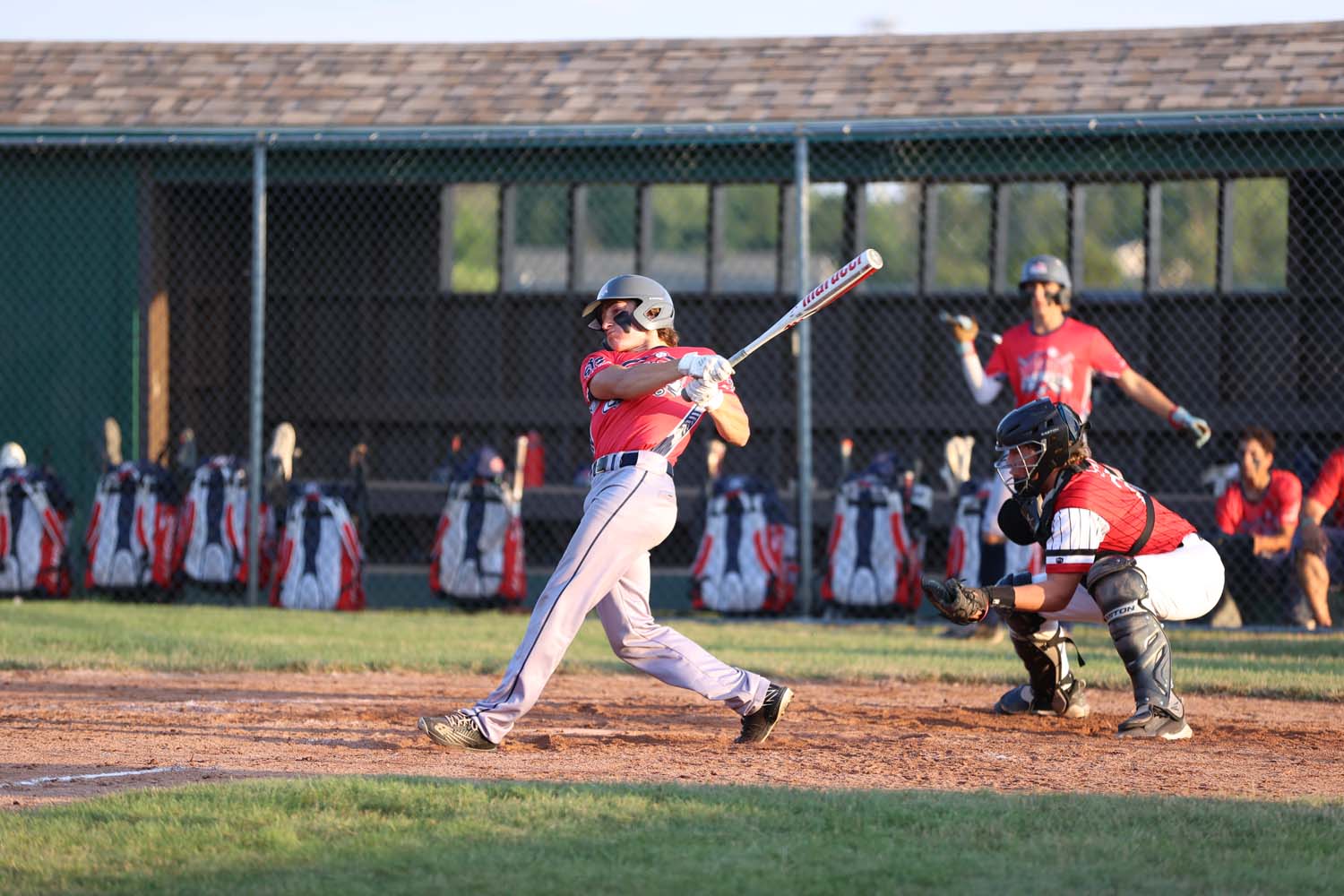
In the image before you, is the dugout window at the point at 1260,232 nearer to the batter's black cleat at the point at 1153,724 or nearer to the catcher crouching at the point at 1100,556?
the catcher crouching at the point at 1100,556

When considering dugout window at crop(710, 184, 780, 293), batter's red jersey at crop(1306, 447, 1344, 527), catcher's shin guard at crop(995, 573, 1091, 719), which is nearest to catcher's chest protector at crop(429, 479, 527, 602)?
catcher's shin guard at crop(995, 573, 1091, 719)

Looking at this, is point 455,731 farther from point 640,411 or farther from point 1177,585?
point 1177,585

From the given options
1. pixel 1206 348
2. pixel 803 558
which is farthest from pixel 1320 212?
pixel 803 558

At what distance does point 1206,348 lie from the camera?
1366 cm

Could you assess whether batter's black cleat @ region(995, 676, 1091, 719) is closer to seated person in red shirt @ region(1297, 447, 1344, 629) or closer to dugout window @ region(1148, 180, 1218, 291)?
seated person in red shirt @ region(1297, 447, 1344, 629)

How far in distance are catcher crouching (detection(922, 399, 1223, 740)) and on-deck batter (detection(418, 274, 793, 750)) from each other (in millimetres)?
977

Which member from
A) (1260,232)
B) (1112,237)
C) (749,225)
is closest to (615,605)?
(1260,232)

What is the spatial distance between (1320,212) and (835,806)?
29.4ft

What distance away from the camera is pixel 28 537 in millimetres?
11352

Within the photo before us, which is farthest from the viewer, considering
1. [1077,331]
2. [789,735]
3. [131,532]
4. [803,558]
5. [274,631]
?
[131,532]

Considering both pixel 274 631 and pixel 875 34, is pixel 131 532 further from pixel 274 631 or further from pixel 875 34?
pixel 875 34

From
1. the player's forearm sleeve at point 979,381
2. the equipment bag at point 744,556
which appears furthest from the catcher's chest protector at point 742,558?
the player's forearm sleeve at point 979,381

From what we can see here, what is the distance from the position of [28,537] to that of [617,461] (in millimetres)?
6906

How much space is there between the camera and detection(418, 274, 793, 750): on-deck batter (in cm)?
573
